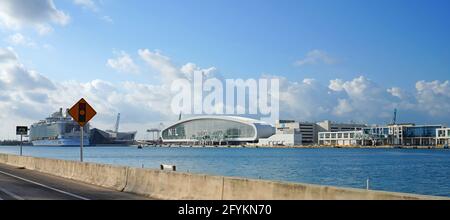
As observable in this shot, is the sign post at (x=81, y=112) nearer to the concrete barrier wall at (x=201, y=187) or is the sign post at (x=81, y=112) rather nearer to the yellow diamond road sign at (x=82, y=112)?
the yellow diamond road sign at (x=82, y=112)

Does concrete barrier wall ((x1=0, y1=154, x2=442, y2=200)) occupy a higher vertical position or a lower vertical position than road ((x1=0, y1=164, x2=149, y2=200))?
higher

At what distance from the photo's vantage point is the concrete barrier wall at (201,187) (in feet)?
35.5

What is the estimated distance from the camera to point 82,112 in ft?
87.4

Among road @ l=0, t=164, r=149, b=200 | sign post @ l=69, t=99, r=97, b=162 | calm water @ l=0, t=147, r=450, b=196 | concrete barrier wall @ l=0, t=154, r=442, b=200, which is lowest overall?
calm water @ l=0, t=147, r=450, b=196

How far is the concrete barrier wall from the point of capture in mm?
10829

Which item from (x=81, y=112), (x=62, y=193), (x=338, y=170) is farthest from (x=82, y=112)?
(x=338, y=170)

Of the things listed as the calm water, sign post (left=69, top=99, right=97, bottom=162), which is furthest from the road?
the calm water

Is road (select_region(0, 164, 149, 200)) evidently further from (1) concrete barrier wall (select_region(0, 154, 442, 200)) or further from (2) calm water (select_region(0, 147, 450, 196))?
(2) calm water (select_region(0, 147, 450, 196))

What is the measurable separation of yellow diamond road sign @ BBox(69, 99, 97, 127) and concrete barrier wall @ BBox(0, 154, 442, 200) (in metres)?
2.36

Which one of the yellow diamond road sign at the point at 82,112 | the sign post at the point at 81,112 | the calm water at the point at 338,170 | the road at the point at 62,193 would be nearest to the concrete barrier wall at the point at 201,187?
the road at the point at 62,193

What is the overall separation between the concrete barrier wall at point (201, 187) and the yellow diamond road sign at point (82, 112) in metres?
2.36

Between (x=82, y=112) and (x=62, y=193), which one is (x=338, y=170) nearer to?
(x=82, y=112)

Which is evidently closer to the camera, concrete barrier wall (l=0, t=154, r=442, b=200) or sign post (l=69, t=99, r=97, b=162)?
Answer: concrete barrier wall (l=0, t=154, r=442, b=200)

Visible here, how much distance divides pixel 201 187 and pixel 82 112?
535 inches
